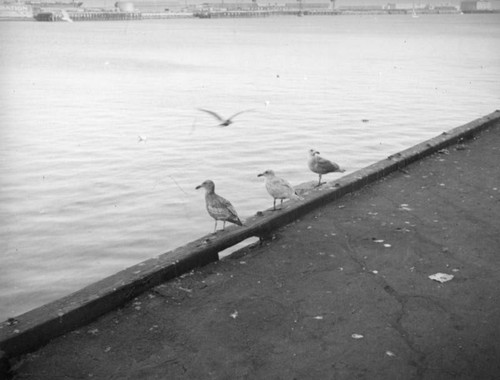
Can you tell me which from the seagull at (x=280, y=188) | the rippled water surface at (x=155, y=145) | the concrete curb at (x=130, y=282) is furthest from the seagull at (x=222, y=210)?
the rippled water surface at (x=155, y=145)

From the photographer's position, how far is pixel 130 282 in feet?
17.8

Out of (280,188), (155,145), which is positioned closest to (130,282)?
(280,188)

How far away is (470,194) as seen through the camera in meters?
8.50

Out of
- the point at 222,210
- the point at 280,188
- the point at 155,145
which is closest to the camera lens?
the point at 222,210

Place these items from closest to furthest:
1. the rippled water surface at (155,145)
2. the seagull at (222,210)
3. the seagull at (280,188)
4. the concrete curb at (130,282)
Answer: the concrete curb at (130,282) < the seagull at (222,210) < the seagull at (280,188) < the rippled water surface at (155,145)

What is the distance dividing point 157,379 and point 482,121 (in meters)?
11.8

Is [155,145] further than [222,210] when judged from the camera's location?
Yes

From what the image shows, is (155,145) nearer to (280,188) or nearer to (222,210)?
(280,188)

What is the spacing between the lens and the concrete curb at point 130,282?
466 centimetres

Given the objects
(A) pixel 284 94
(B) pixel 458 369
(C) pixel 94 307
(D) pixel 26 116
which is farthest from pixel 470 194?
(A) pixel 284 94

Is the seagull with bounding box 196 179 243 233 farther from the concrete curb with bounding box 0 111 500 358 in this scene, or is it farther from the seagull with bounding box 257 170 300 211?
the seagull with bounding box 257 170 300 211

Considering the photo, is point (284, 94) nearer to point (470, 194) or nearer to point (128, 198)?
point (128, 198)

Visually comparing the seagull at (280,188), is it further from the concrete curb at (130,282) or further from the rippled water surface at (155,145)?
the rippled water surface at (155,145)

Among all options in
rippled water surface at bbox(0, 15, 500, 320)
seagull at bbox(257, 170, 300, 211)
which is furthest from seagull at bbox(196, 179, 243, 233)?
rippled water surface at bbox(0, 15, 500, 320)
